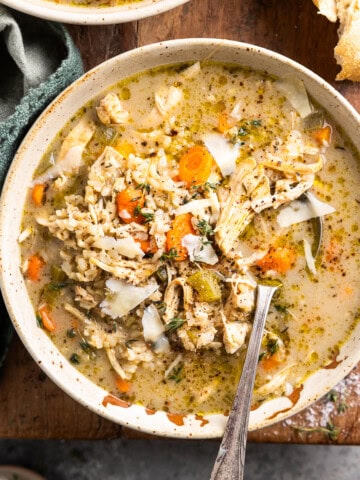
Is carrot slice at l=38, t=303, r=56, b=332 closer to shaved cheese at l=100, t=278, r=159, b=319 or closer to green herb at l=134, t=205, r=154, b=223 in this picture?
shaved cheese at l=100, t=278, r=159, b=319

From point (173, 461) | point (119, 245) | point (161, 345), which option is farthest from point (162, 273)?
point (173, 461)

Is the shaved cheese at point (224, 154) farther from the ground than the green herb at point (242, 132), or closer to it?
closer to it

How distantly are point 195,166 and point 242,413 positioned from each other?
101 cm

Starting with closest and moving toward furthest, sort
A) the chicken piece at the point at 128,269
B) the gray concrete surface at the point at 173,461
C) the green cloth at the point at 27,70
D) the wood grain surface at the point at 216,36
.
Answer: the chicken piece at the point at 128,269 < the green cloth at the point at 27,70 < the wood grain surface at the point at 216,36 < the gray concrete surface at the point at 173,461

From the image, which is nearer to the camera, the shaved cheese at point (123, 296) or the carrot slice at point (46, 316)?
the shaved cheese at point (123, 296)

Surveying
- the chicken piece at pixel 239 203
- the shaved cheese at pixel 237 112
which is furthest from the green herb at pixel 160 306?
the shaved cheese at pixel 237 112

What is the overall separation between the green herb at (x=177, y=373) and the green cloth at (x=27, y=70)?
0.82m

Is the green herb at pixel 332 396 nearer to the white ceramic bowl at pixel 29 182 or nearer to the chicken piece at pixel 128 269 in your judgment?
the white ceramic bowl at pixel 29 182

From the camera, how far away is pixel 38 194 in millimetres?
2648

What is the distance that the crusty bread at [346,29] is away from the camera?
2.60 meters

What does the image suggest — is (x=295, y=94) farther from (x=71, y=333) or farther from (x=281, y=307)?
(x=71, y=333)

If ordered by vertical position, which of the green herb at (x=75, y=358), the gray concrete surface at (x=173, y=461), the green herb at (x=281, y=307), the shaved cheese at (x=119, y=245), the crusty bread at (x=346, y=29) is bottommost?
the gray concrete surface at (x=173, y=461)

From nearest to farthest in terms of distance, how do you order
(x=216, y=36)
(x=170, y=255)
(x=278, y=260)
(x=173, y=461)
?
(x=170, y=255), (x=278, y=260), (x=216, y=36), (x=173, y=461)

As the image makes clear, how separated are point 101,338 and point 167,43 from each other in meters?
1.22
